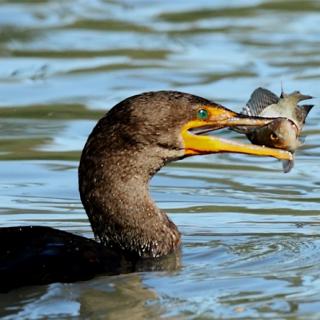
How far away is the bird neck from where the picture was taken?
10000 mm

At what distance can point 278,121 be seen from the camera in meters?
10.2

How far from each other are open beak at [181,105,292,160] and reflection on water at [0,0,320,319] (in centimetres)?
63

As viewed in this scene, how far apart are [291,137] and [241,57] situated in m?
7.33

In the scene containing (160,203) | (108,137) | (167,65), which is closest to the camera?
(108,137)

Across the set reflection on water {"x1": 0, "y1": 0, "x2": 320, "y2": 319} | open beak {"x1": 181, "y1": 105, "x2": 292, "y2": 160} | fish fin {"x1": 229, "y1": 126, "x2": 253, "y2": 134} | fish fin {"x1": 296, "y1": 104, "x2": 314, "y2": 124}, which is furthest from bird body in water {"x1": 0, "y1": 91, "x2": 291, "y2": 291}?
fish fin {"x1": 296, "y1": 104, "x2": 314, "y2": 124}

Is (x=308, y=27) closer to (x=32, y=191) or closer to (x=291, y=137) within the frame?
(x=32, y=191)

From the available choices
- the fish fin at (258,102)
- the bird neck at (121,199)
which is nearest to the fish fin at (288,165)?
→ the fish fin at (258,102)

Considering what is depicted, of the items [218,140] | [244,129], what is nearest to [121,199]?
[218,140]

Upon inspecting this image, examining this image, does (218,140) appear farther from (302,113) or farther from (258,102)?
(302,113)

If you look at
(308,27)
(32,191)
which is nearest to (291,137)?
(32,191)

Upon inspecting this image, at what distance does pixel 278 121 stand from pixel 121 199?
1.10m

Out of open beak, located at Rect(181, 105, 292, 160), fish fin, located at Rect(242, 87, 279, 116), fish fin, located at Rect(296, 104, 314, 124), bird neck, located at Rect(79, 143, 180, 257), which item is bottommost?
bird neck, located at Rect(79, 143, 180, 257)

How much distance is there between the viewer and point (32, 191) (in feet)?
40.1

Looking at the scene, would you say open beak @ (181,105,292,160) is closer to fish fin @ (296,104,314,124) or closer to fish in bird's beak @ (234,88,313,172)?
fish in bird's beak @ (234,88,313,172)
